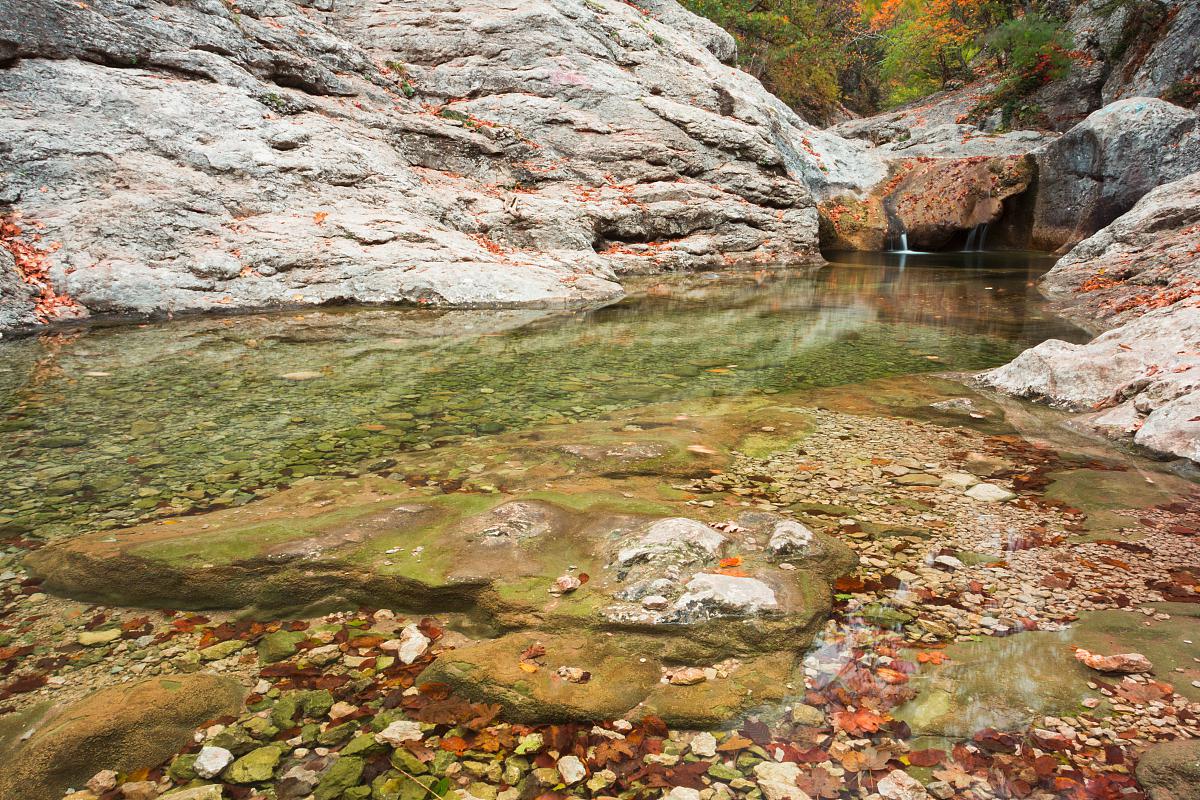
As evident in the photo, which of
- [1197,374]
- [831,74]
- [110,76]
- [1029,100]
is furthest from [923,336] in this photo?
[831,74]

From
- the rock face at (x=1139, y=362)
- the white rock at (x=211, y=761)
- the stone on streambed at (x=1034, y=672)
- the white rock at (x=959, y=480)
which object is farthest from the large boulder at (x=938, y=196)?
the white rock at (x=211, y=761)

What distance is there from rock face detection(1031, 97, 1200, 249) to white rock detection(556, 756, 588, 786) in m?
20.4

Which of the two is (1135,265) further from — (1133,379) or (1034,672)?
(1034,672)

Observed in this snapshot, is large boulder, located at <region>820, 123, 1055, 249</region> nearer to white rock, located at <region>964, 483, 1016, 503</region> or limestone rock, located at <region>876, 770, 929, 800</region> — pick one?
white rock, located at <region>964, 483, 1016, 503</region>

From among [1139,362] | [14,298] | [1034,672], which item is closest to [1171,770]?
[1034,672]

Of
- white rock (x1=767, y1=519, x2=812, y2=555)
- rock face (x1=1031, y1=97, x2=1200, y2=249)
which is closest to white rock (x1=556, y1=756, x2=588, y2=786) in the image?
white rock (x1=767, y1=519, x2=812, y2=555)

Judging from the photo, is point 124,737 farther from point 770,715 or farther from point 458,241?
point 458,241

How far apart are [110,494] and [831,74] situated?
41.5 meters

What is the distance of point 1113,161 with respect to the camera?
Answer: 54.1 feet

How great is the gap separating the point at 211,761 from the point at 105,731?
0.35 m

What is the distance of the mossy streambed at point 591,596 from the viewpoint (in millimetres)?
1963

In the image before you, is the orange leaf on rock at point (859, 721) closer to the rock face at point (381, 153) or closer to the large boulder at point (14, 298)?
the rock face at point (381, 153)

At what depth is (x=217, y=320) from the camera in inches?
337

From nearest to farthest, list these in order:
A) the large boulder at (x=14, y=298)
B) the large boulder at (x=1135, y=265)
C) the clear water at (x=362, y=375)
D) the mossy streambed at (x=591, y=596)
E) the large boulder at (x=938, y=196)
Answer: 1. the mossy streambed at (x=591, y=596)
2. the clear water at (x=362, y=375)
3. the large boulder at (x=14, y=298)
4. the large boulder at (x=1135, y=265)
5. the large boulder at (x=938, y=196)
